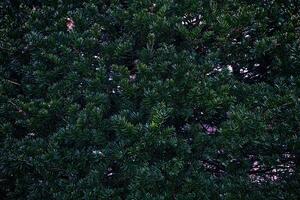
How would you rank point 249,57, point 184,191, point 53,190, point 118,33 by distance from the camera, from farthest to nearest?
point 118,33 → point 249,57 → point 53,190 → point 184,191

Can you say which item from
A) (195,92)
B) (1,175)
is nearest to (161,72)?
(195,92)

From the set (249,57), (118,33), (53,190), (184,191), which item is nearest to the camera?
(184,191)

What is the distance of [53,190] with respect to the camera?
3.51m

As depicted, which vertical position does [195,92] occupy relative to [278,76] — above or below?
below

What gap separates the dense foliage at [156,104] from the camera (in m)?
3.25

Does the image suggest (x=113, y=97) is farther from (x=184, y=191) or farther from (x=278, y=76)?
(x=278, y=76)

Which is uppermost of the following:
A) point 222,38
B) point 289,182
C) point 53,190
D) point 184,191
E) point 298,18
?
point 298,18

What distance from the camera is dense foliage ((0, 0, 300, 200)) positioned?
3.25 metres

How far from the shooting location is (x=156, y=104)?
3346 millimetres

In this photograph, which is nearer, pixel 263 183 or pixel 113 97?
pixel 263 183

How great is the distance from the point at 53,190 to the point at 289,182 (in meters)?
2.24

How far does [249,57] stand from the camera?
148 inches

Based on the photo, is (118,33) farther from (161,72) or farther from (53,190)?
(53,190)

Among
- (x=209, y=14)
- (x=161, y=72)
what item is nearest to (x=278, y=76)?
(x=209, y=14)
